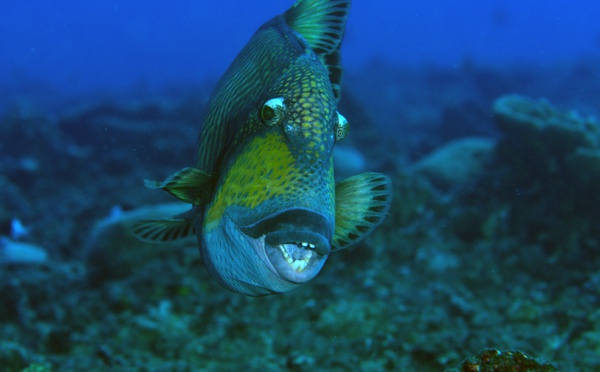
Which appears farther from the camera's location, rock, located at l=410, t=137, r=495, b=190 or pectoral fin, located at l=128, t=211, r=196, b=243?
rock, located at l=410, t=137, r=495, b=190

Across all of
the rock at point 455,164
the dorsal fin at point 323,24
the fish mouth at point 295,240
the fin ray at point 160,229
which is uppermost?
the rock at point 455,164

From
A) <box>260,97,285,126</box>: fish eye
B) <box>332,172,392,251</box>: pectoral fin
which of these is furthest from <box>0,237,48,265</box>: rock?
<box>260,97,285,126</box>: fish eye

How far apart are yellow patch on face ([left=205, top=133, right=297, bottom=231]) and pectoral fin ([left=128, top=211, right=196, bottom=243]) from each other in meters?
0.56

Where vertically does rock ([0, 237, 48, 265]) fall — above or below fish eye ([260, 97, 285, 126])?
above

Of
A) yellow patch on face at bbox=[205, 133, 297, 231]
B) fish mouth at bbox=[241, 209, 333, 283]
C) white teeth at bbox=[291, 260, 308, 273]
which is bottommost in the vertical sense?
white teeth at bbox=[291, 260, 308, 273]

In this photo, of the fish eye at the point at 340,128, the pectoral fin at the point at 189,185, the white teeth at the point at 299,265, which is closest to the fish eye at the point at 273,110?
the fish eye at the point at 340,128

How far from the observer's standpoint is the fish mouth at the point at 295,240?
52.5 inches

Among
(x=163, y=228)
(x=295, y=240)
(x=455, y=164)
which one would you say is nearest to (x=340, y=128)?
(x=295, y=240)

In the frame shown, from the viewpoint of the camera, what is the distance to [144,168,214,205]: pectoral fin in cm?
165

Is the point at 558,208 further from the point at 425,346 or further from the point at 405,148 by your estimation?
the point at 405,148

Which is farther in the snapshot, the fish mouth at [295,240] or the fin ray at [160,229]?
the fin ray at [160,229]

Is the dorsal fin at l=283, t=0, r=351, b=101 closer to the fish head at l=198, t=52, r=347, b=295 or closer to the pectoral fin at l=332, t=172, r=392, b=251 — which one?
the fish head at l=198, t=52, r=347, b=295

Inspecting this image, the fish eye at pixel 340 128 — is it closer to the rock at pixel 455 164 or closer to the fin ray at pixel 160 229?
the fin ray at pixel 160 229

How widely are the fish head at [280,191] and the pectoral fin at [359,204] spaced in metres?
0.26
